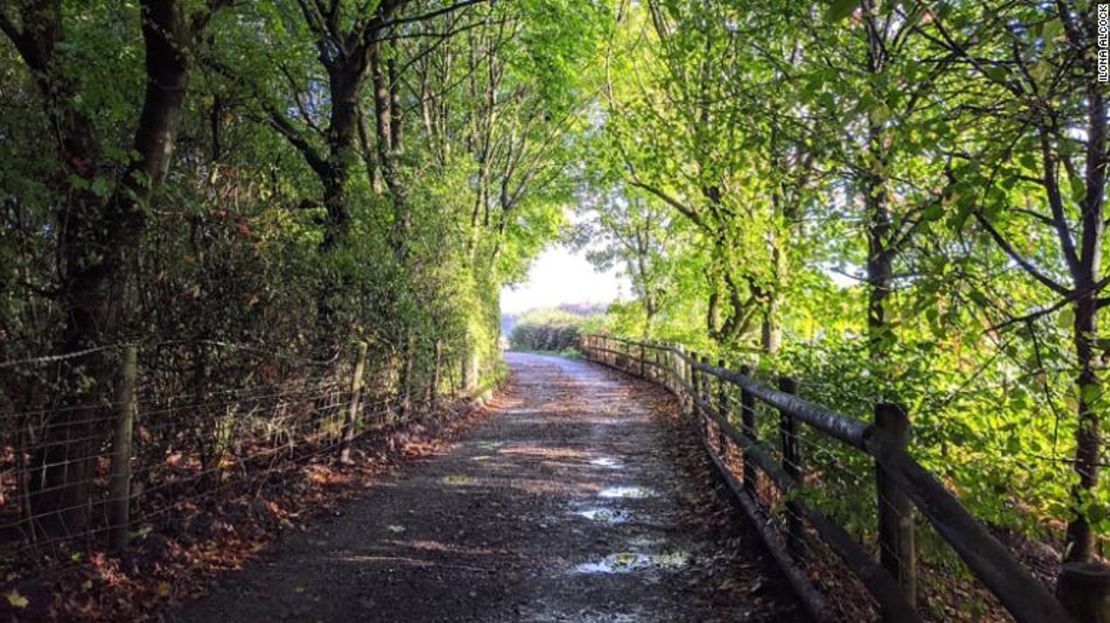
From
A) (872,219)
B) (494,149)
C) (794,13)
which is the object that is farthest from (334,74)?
(494,149)

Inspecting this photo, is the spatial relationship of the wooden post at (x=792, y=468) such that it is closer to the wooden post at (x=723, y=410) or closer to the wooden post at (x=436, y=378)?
the wooden post at (x=723, y=410)

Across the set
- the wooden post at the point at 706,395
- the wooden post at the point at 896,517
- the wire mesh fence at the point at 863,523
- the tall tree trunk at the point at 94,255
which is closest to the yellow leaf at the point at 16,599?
the tall tree trunk at the point at 94,255

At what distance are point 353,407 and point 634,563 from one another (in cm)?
479

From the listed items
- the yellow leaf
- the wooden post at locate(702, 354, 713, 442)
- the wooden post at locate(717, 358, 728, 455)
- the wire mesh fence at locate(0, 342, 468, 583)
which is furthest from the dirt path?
the wire mesh fence at locate(0, 342, 468, 583)

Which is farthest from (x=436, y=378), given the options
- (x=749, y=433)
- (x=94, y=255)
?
(x=94, y=255)

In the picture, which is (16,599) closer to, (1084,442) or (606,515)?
(606,515)

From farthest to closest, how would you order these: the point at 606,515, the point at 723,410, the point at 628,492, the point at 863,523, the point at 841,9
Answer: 1. the point at 628,492
2. the point at 723,410
3. the point at 606,515
4. the point at 863,523
5. the point at 841,9

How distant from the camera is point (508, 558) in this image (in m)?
5.90

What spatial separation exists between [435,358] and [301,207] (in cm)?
590

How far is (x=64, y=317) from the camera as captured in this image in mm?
5281

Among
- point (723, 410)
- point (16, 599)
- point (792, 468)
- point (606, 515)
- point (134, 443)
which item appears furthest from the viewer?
point (723, 410)

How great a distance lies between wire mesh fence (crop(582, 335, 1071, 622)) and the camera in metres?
2.33

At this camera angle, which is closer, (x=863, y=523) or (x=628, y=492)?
(x=863, y=523)

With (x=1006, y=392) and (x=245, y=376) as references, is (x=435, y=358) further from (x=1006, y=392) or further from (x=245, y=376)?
(x=1006, y=392)
